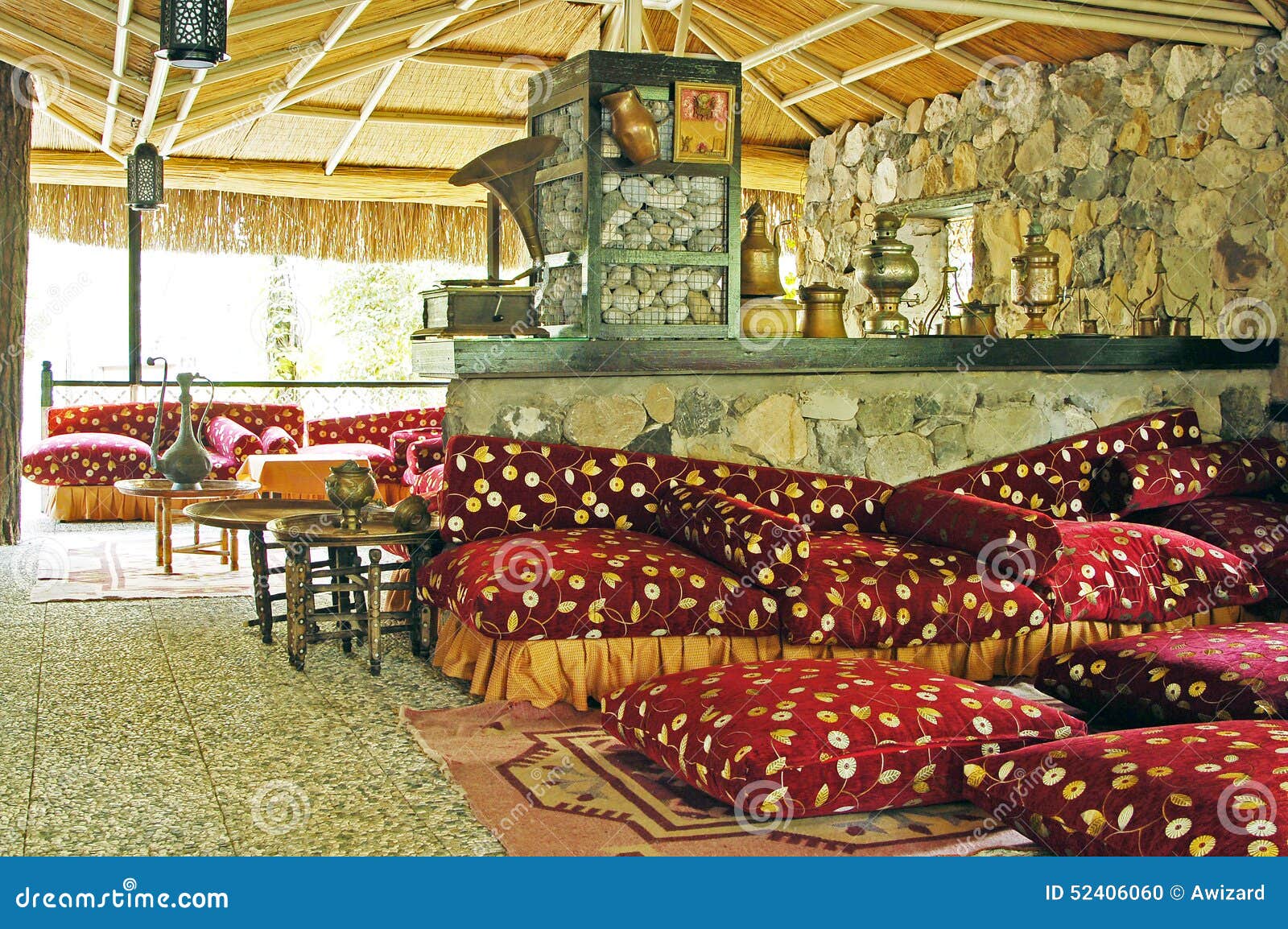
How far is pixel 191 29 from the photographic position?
4230mm

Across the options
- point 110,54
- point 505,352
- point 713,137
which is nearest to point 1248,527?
point 713,137

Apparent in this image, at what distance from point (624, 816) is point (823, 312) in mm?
→ 2492

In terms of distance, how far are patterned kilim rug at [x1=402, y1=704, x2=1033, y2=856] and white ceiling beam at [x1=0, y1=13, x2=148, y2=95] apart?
3913 mm

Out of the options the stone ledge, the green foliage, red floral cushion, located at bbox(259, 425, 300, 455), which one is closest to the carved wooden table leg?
the stone ledge

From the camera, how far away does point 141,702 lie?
3756mm

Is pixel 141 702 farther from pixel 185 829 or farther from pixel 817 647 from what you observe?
pixel 817 647

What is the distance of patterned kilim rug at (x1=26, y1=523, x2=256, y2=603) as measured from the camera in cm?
553

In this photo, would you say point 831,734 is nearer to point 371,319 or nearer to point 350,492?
point 350,492

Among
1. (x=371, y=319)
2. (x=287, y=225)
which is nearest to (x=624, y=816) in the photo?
(x=287, y=225)

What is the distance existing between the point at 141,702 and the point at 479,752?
3.66 ft

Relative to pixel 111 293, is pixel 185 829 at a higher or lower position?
lower

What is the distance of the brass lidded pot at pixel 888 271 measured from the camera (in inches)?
195

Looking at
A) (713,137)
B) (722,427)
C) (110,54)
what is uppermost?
(110,54)

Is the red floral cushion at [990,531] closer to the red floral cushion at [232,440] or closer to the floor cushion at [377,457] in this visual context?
the floor cushion at [377,457]
